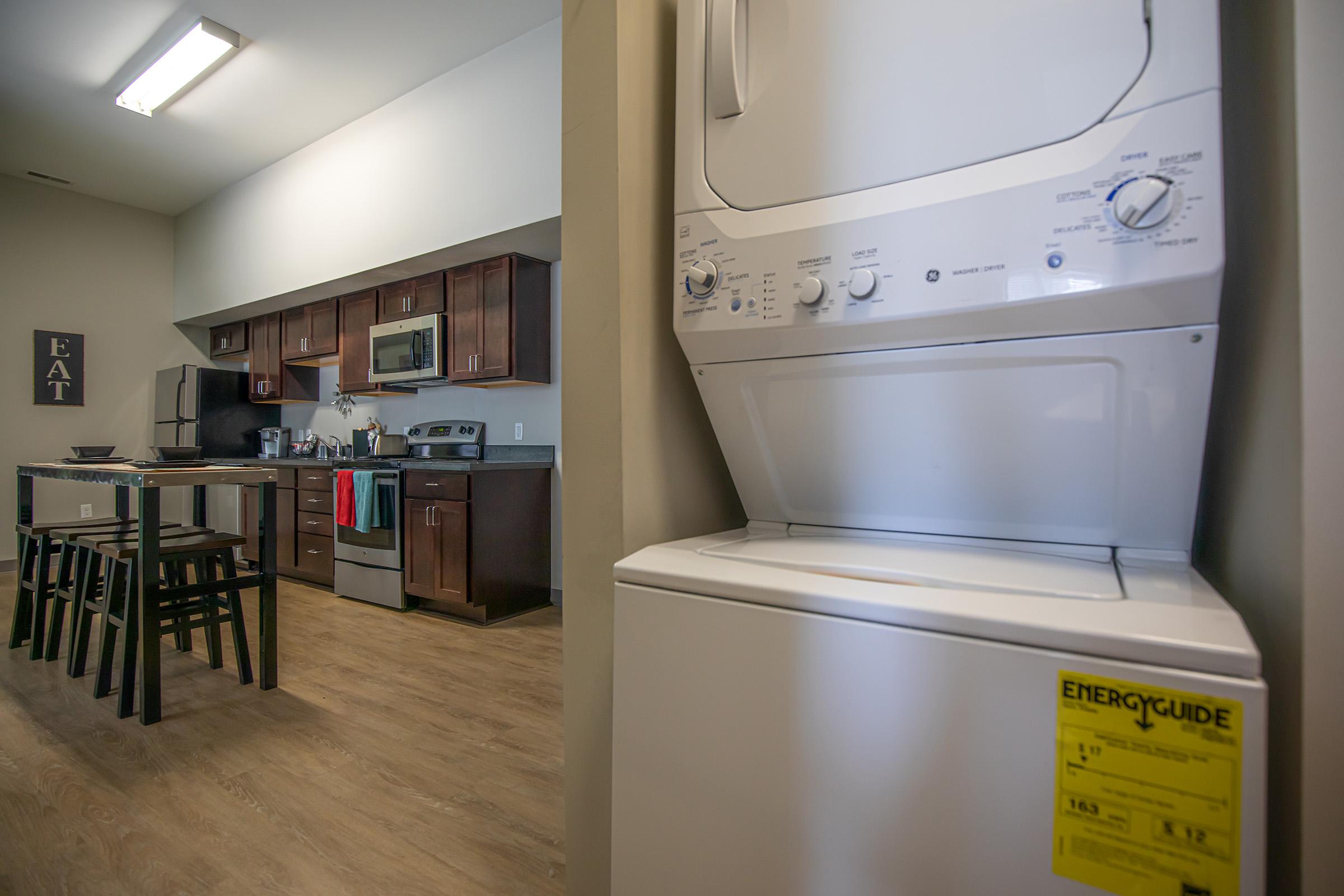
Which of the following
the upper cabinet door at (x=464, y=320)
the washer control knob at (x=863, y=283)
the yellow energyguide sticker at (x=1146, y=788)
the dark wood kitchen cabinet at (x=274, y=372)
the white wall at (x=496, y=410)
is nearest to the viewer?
the yellow energyguide sticker at (x=1146, y=788)

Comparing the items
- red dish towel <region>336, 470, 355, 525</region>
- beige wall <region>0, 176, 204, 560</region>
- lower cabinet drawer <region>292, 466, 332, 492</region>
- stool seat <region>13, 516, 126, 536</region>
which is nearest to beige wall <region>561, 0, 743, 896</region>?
stool seat <region>13, 516, 126, 536</region>

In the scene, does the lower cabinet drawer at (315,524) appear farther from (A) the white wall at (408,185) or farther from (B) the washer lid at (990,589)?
(B) the washer lid at (990,589)

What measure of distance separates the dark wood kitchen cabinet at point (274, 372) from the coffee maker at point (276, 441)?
262 mm

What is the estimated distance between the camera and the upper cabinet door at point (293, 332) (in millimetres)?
4723

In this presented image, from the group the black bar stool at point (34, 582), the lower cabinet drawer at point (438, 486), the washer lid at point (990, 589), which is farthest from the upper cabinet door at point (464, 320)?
the washer lid at point (990, 589)

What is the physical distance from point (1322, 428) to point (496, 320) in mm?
3461

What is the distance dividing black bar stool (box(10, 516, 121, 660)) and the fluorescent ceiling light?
2.48 m

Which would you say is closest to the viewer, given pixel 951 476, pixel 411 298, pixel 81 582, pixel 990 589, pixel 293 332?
pixel 990 589

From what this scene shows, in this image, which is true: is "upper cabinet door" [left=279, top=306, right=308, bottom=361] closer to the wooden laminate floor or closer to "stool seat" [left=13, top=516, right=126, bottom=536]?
"stool seat" [left=13, top=516, right=126, bottom=536]

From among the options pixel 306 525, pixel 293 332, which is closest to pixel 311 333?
pixel 293 332

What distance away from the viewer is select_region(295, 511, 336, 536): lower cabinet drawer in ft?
13.0

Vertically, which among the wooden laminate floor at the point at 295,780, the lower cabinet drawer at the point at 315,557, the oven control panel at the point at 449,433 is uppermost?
the oven control panel at the point at 449,433

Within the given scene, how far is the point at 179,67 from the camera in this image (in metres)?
3.32

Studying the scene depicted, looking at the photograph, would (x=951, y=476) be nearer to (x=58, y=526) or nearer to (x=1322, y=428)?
(x=1322, y=428)
